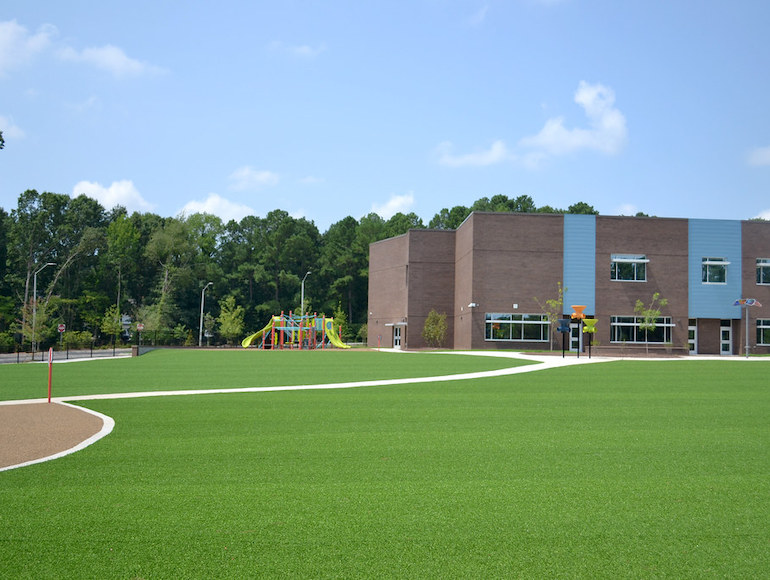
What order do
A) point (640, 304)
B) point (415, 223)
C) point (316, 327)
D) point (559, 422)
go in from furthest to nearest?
1. point (415, 223)
2. point (316, 327)
3. point (640, 304)
4. point (559, 422)

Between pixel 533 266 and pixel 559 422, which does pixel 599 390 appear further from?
pixel 533 266

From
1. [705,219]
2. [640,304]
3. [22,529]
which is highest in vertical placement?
[705,219]

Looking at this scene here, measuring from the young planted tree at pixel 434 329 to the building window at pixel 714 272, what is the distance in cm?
2250

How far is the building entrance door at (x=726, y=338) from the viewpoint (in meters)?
58.2

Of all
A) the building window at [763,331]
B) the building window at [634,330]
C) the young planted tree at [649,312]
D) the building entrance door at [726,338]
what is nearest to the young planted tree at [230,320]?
the building window at [634,330]

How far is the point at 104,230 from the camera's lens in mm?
89938

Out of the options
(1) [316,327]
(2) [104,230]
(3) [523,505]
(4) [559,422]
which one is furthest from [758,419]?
(2) [104,230]

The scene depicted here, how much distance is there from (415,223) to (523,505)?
99.4 metres

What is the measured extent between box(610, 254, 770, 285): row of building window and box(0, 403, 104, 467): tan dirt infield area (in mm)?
49846

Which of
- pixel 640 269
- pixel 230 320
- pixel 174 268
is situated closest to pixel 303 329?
pixel 230 320

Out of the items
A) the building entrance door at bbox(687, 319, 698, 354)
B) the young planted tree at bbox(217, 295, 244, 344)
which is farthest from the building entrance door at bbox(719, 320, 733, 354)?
the young planted tree at bbox(217, 295, 244, 344)

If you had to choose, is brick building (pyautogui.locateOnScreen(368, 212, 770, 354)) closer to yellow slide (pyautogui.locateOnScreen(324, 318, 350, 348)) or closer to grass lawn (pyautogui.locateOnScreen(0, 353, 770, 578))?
yellow slide (pyautogui.locateOnScreen(324, 318, 350, 348))

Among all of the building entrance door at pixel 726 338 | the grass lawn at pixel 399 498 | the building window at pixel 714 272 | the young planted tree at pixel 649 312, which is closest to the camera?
→ the grass lawn at pixel 399 498

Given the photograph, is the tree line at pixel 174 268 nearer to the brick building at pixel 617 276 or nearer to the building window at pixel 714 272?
the brick building at pixel 617 276
